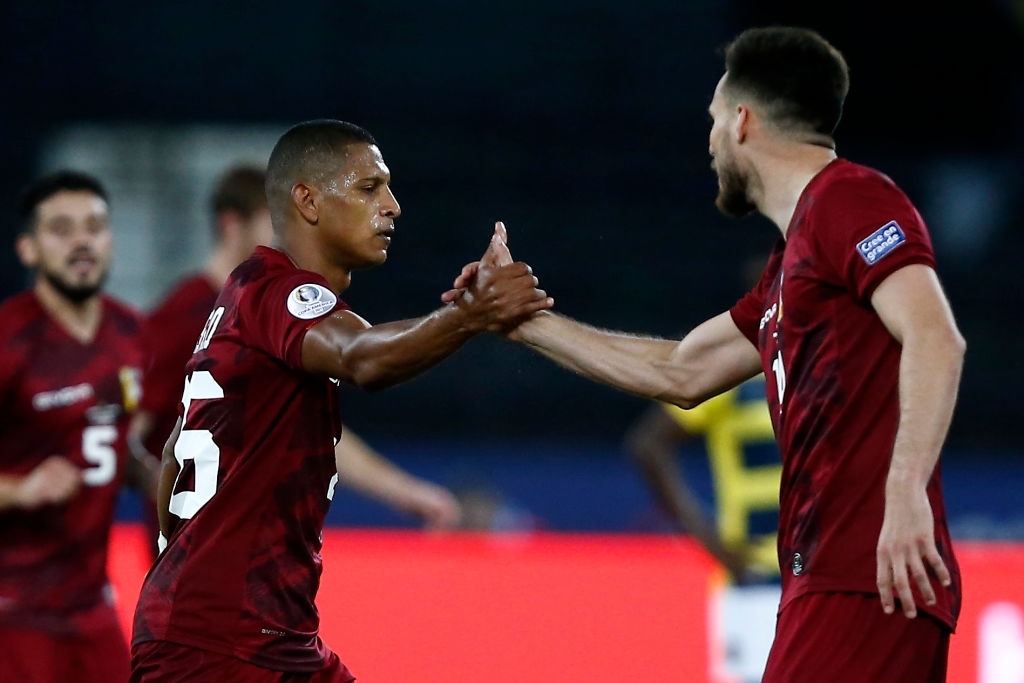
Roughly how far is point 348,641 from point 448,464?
437cm

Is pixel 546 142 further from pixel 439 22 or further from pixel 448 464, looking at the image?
pixel 448 464

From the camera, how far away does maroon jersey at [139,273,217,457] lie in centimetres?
678

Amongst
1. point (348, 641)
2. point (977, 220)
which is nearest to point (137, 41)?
point (977, 220)

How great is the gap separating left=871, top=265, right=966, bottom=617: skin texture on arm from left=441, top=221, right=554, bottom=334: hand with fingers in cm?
100

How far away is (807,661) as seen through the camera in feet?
12.4

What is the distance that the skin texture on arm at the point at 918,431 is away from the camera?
11.5 feet

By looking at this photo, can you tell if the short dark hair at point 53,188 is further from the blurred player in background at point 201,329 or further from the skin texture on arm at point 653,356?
the skin texture on arm at point 653,356

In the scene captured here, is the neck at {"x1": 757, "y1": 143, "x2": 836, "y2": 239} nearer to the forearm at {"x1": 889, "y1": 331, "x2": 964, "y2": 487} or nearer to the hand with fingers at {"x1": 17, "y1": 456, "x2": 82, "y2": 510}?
the forearm at {"x1": 889, "y1": 331, "x2": 964, "y2": 487}

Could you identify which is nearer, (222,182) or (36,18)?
(222,182)

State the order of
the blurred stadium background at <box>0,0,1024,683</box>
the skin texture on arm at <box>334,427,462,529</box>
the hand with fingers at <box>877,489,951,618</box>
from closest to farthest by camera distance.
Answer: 1. the hand with fingers at <box>877,489,951,618</box>
2. the skin texture on arm at <box>334,427,462,529</box>
3. the blurred stadium background at <box>0,0,1024,683</box>

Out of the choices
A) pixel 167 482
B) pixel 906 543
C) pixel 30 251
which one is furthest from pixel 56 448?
pixel 906 543

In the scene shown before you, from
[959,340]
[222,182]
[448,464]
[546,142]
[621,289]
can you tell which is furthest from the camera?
[546,142]

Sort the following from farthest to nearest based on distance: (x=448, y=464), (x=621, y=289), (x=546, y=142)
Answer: (x=546, y=142) → (x=621, y=289) → (x=448, y=464)

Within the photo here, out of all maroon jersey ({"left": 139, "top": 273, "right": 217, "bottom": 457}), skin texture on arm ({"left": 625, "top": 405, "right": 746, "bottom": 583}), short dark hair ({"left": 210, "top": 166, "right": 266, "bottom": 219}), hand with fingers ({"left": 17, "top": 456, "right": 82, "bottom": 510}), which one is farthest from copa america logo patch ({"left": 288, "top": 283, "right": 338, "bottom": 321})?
skin texture on arm ({"left": 625, "top": 405, "right": 746, "bottom": 583})
